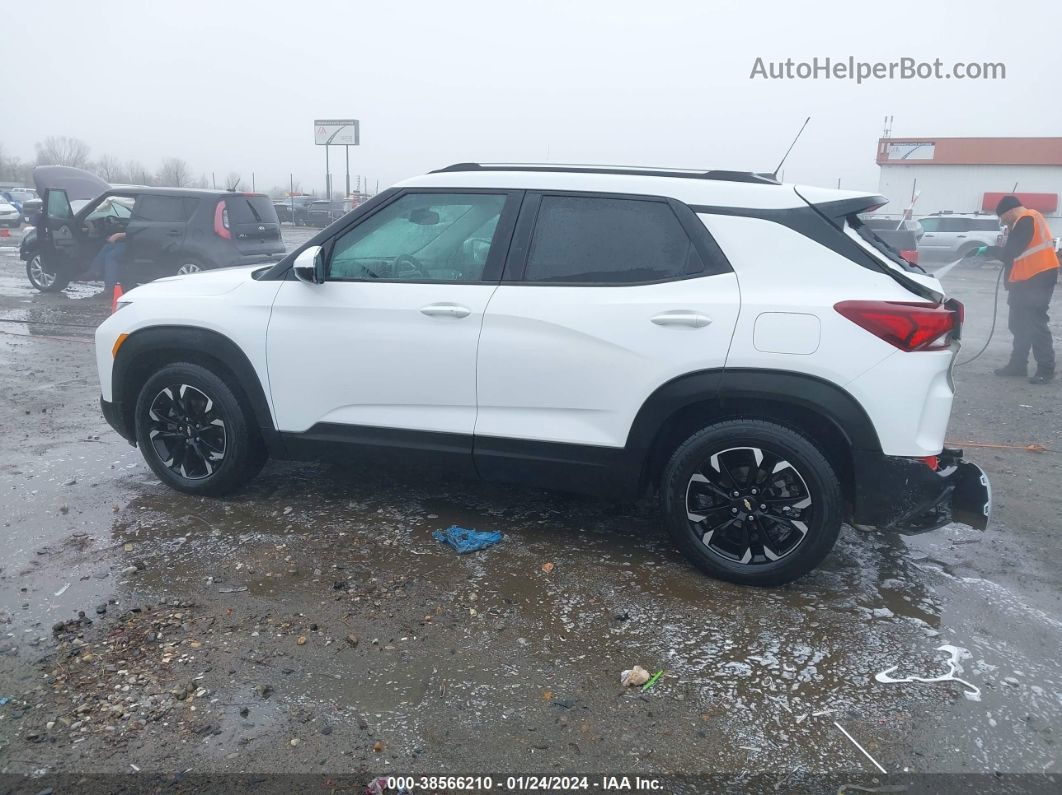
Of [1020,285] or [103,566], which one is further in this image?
[1020,285]

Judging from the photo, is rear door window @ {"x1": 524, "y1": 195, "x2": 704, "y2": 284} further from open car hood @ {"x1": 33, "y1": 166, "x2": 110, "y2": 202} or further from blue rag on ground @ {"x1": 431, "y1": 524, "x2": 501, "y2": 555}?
open car hood @ {"x1": 33, "y1": 166, "x2": 110, "y2": 202}

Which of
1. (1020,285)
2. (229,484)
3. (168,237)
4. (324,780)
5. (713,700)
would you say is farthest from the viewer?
(168,237)

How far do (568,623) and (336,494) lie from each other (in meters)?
1.89

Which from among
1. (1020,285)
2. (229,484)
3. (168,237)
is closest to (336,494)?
(229,484)

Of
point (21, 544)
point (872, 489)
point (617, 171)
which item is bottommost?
point (21, 544)

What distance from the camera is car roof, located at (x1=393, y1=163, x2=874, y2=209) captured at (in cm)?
362

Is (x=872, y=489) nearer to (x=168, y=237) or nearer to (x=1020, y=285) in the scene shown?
(x=1020, y=285)

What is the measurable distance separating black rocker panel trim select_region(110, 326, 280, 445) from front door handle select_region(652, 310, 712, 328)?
2.10m

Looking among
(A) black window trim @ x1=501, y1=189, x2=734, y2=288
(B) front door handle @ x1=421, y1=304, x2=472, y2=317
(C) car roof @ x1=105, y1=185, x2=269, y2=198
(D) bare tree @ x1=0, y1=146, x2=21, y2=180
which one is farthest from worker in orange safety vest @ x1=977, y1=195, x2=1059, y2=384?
(D) bare tree @ x1=0, y1=146, x2=21, y2=180

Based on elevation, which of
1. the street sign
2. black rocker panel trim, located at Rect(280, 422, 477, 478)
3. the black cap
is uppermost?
the street sign

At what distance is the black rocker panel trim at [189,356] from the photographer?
424cm

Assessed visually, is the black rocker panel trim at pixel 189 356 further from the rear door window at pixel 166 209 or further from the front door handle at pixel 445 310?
the rear door window at pixel 166 209

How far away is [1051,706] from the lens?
114 inches

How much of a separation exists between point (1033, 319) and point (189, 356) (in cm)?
824
